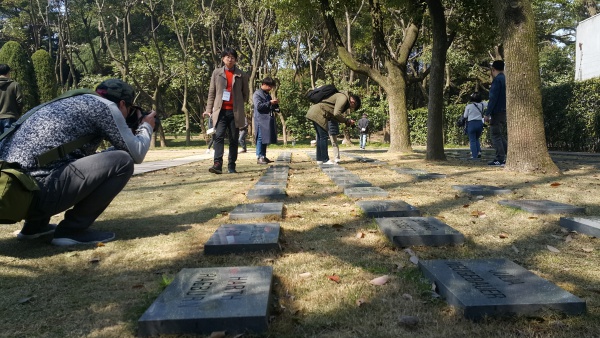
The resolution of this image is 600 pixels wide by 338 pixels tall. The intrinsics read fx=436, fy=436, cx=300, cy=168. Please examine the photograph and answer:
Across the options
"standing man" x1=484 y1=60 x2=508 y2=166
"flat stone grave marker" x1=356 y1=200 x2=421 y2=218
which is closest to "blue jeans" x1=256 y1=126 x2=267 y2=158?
"standing man" x1=484 y1=60 x2=508 y2=166

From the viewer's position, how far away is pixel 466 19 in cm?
1132

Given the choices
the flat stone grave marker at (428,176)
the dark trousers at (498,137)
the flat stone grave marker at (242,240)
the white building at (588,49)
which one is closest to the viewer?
the flat stone grave marker at (242,240)

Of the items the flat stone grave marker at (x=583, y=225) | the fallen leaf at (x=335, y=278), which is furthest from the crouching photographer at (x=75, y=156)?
the flat stone grave marker at (x=583, y=225)

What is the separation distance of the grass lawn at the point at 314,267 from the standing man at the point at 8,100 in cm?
479

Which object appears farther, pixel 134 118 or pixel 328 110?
pixel 328 110

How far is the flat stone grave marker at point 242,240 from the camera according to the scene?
8.94ft

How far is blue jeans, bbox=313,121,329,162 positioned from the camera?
8.85 meters

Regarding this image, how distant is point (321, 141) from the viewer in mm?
9102

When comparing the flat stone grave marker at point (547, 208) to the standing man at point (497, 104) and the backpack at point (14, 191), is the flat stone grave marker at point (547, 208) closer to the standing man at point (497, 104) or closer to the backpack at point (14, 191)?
the backpack at point (14, 191)

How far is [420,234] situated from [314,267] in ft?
2.67

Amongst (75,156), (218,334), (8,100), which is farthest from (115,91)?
(8,100)

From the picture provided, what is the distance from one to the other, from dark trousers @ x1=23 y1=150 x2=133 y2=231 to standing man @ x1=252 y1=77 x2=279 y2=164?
6544 millimetres

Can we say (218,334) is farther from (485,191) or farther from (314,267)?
(485,191)

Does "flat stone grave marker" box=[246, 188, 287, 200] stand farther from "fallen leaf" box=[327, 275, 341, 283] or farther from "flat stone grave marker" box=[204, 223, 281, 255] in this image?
"fallen leaf" box=[327, 275, 341, 283]
